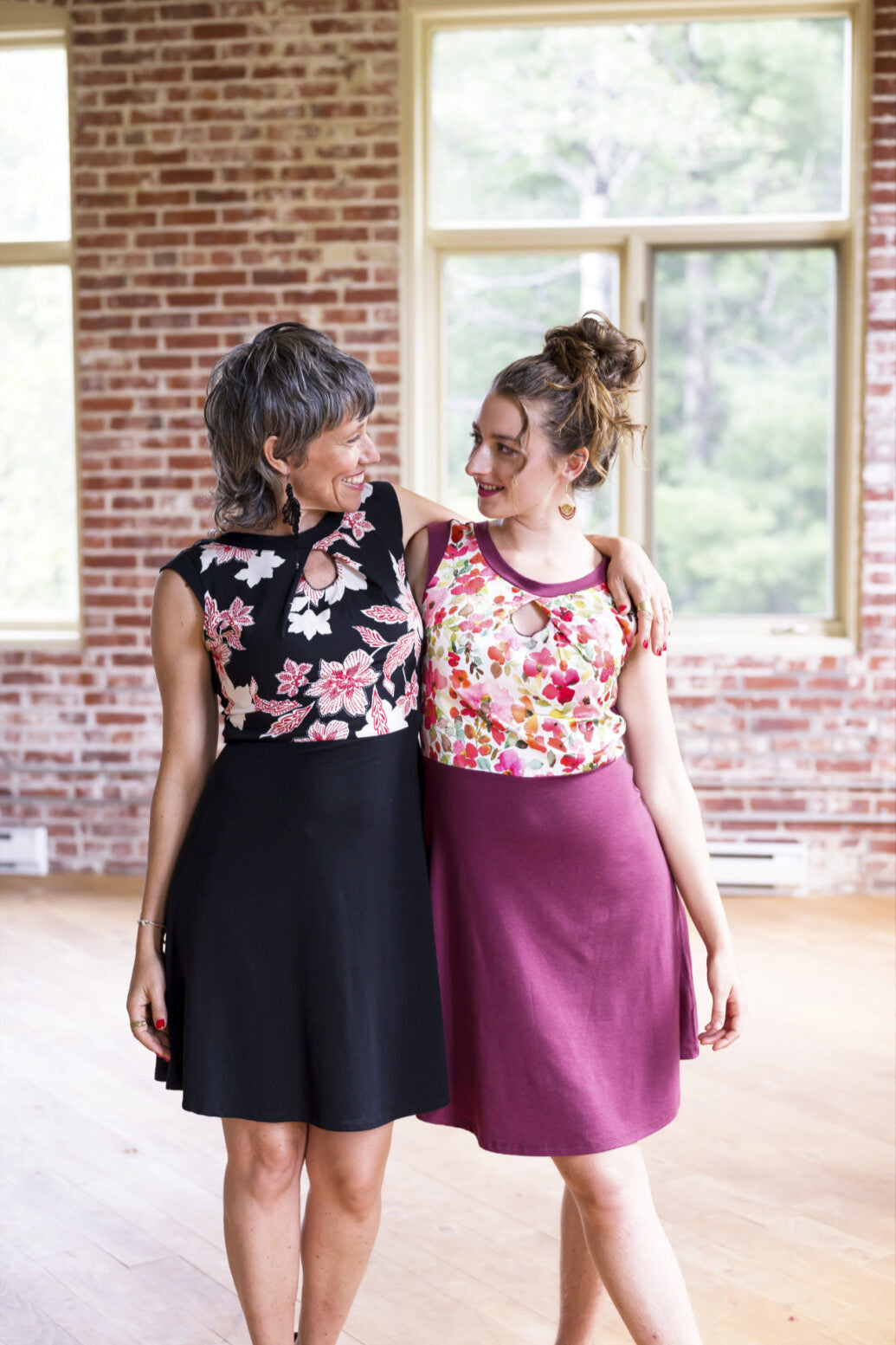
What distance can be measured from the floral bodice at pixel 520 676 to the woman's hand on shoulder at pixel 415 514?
14 cm

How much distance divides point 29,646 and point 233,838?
3.85 meters

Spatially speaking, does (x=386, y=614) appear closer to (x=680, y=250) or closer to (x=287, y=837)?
(x=287, y=837)

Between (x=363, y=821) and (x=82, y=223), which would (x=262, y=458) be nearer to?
(x=363, y=821)

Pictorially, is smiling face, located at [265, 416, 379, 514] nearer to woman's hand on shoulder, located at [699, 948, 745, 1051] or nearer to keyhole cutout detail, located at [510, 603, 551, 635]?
keyhole cutout detail, located at [510, 603, 551, 635]

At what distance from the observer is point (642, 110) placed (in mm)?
5113

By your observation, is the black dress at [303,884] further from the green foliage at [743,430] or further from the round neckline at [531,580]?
the green foliage at [743,430]

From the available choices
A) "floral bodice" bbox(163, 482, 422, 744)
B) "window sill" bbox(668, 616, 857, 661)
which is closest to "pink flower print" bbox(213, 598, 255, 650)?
"floral bodice" bbox(163, 482, 422, 744)

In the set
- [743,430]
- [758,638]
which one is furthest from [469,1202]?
[743,430]

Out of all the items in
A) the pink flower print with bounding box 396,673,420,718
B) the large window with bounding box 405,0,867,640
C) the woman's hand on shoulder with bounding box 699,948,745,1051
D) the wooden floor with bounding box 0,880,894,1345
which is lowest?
the wooden floor with bounding box 0,880,894,1345

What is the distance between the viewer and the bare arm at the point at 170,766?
1833 mm

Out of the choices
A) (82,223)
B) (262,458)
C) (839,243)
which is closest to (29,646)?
(82,223)

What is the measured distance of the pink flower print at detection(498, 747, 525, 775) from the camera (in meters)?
1.82

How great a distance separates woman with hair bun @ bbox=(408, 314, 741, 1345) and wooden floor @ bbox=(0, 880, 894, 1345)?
65cm

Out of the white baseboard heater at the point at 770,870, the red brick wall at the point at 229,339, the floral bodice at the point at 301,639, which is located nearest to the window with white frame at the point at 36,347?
the red brick wall at the point at 229,339
